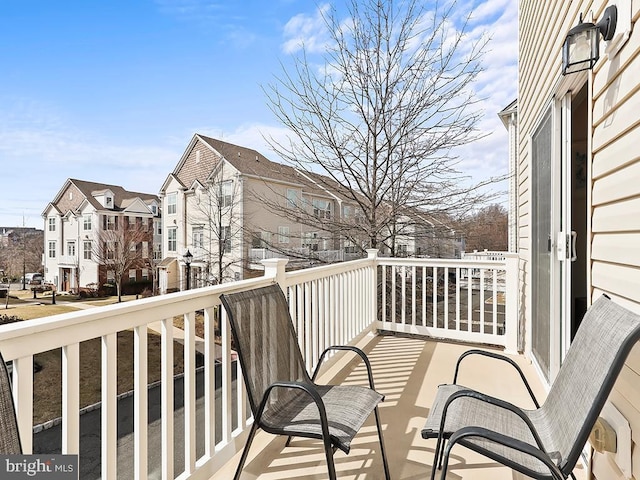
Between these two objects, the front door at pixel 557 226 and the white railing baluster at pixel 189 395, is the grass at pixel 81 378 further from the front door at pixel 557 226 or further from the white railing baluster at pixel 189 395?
the front door at pixel 557 226

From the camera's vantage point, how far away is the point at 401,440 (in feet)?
7.80

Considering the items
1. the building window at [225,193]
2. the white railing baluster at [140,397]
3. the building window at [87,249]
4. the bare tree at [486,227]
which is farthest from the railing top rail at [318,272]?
the building window at [87,249]

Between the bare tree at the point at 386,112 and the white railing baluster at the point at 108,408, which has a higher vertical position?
the bare tree at the point at 386,112

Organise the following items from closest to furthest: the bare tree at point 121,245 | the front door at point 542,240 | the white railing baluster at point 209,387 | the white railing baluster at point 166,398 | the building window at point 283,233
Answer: the white railing baluster at point 166,398
the white railing baluster at point 209,387
the front door at point 542,240
the building window at point 283,233
the bare tree at point 121,245

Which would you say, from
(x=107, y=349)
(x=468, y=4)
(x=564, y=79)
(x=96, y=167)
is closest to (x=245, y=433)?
(x=107, y=349)

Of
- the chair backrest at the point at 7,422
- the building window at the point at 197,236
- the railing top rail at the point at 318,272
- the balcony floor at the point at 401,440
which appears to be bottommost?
the balcony floor at the point at 401,440

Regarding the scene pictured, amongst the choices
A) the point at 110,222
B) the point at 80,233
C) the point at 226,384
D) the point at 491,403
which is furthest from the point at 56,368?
the point at 110,222

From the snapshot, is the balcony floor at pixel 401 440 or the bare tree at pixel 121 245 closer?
the balcony floor at pixel 401 440

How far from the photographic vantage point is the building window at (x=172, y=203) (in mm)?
17014

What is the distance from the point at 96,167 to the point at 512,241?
1752cm

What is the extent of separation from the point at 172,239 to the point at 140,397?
659 inches

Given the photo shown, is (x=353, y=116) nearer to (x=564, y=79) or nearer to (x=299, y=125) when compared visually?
(x=299, y=125)

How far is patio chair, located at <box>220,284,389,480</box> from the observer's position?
1725 millimetres

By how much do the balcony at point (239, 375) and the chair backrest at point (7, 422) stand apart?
0.21 meters
